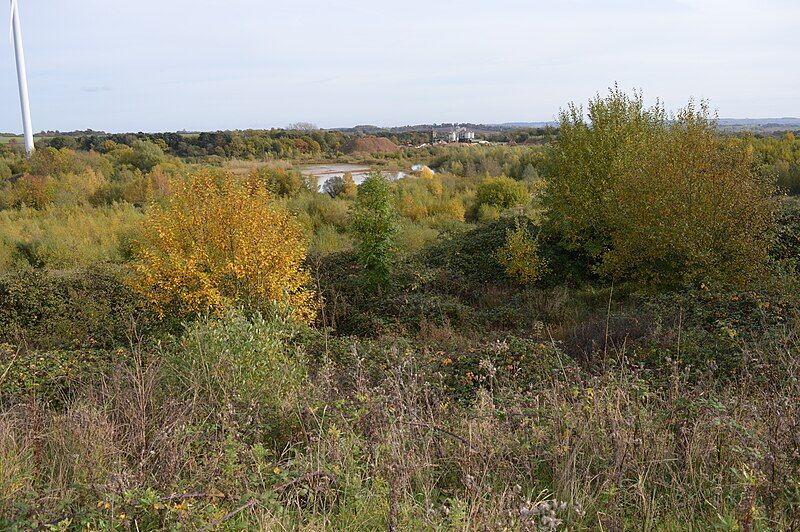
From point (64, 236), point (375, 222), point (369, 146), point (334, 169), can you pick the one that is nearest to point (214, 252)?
point (375, 222)

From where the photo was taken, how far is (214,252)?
11.1m

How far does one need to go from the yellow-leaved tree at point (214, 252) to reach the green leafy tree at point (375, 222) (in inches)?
146

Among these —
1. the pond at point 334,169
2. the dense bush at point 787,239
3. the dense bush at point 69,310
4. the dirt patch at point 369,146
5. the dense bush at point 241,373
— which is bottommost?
the dense bush at point 69,310

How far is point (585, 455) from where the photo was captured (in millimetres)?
3330

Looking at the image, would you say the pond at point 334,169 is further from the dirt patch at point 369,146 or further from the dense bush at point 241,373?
the dense bush at point 241,373

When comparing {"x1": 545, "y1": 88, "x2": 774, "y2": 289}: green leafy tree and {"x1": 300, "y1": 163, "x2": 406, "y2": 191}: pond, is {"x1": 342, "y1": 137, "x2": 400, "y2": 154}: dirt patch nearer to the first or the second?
{"x1": 300, "y1": 163, "x2": 406, "y2": 191}: pond

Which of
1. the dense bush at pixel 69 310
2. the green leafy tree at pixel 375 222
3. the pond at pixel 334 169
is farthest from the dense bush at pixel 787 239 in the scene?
the pond at pixel 334 169

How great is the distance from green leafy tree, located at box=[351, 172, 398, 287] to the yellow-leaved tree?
12.2 ft

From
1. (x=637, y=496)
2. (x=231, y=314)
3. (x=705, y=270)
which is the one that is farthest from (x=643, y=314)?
(x=637, y=496)

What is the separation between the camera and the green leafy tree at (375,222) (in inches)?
582

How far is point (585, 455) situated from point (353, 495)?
4.29 feet

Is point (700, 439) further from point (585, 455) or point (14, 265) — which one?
point (14, 265)

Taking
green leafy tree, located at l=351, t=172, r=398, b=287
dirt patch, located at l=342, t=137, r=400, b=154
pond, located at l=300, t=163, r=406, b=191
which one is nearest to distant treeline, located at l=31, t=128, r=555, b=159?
dirt patch, located at l=342, t=137, r=400, b=154

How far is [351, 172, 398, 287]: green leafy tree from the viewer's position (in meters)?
14.8
